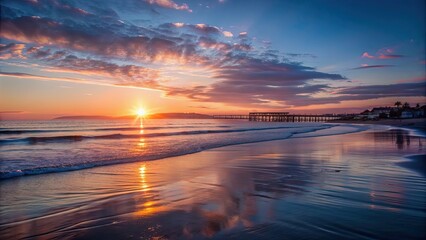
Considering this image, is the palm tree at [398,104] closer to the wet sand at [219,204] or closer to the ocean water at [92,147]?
the ocean water at [92,147]

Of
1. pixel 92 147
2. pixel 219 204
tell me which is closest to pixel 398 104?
pixel 92 147

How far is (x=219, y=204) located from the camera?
5.68 m

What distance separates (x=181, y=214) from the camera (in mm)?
5066

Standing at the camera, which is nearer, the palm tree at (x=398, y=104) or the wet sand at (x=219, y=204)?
the wet sand at (x=219, y=204)

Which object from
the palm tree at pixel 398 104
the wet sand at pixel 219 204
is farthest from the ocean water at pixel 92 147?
the palm tree at pixel 398 104

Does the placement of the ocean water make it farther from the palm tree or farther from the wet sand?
the palm tree

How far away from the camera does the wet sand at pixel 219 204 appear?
4227 millimetres

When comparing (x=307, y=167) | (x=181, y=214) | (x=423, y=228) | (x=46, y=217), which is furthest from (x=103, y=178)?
(x=423, y=228)

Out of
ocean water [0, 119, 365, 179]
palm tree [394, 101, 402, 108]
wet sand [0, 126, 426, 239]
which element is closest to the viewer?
wet sand [0, 126, 426, 239]

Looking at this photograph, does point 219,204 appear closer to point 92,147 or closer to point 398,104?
point 92,147

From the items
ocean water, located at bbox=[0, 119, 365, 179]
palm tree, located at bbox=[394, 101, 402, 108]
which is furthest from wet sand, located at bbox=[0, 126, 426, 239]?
palm tree, located at bbox=[394, 101, 402, 108]

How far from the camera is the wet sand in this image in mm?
4227

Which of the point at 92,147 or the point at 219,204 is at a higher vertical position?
the point at 219,204

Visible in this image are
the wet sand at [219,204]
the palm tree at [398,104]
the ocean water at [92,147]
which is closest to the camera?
the wet sand at [219,204]
